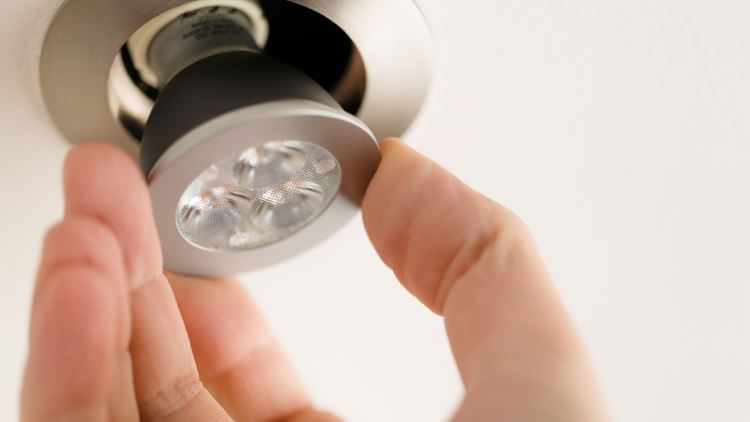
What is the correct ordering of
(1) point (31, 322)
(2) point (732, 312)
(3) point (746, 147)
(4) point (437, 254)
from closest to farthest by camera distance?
(1) point (31, 322), (4) point (437, 254), (3) point (746, 147), (2) point (732, 312)

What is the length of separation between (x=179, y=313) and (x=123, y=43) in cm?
20

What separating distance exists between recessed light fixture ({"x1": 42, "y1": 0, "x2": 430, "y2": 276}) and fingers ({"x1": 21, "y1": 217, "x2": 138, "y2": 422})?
0.23 feet

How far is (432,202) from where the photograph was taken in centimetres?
40

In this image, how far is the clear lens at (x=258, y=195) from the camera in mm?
376

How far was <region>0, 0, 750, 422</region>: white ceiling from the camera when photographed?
422mm

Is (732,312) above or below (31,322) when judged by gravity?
above

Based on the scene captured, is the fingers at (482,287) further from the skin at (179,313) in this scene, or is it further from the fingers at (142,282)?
the fingers at (142,282)

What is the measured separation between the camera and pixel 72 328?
263 mm

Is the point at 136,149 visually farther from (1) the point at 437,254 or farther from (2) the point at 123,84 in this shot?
(1) the point at 437,254

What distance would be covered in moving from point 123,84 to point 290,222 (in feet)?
0.61

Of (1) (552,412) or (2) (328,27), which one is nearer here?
(1) (552,412)

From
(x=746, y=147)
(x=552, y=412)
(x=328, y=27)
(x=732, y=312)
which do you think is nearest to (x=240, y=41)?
(x=328, y=27)

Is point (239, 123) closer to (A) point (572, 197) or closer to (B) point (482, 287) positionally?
(B) point (482, 287)

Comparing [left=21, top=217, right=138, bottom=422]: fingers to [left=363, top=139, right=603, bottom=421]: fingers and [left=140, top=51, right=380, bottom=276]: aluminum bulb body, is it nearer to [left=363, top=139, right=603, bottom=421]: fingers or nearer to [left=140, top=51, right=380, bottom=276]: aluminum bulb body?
[left=140, top=51, right=380, bottom=276]: aluminum bulb body
